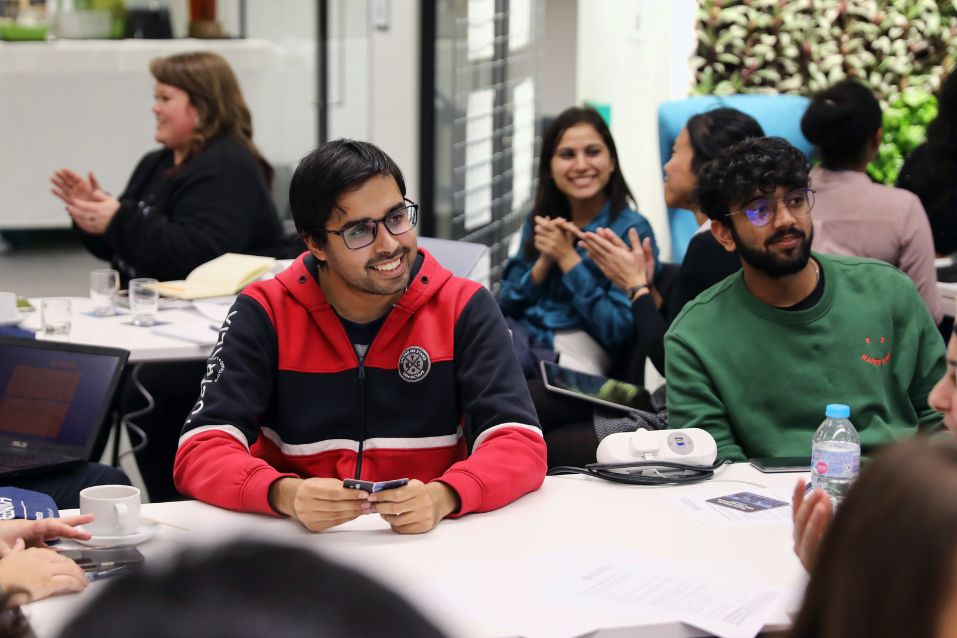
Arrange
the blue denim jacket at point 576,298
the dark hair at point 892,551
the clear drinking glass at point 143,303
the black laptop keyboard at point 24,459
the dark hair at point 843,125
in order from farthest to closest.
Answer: the dark hair at point 843,125
the blue denim jacket at point 576,298
the clear drinking glass at point 143,303
the black laptop keyboard at point 24,459
the dark hair at point 892,551

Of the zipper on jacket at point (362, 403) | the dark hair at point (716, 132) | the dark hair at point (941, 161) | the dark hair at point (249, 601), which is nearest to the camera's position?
the dark hair at point (249, 601)

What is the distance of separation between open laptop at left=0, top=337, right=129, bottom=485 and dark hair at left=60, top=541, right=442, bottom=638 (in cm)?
220

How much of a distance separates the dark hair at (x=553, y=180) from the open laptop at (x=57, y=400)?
1.64 meters

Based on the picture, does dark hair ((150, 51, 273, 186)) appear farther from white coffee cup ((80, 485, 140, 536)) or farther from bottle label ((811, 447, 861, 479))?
bottle label ((811, 447, 861, 479))

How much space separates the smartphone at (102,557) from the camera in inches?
69.4

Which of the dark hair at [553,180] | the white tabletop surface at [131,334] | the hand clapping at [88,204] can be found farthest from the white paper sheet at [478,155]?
the white tabletop surface at [131,334]

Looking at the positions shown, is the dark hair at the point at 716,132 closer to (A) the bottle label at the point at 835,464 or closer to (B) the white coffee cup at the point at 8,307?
(A) the bottle label at the point at 835,464

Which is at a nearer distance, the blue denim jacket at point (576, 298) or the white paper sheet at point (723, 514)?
the white paper sheet at point (723, 514)

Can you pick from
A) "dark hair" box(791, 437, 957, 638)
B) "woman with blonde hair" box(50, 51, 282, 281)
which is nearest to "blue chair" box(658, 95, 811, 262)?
"woman with blonde hair" box(50, 51, 282, 281)

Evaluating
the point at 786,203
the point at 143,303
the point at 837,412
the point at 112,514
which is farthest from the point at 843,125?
the point at 112,514

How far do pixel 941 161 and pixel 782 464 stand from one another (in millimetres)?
2279

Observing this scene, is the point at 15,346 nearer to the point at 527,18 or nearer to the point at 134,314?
the point at 134,314

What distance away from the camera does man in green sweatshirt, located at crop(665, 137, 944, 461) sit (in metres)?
2.55

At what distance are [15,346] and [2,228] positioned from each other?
16.7 ft
